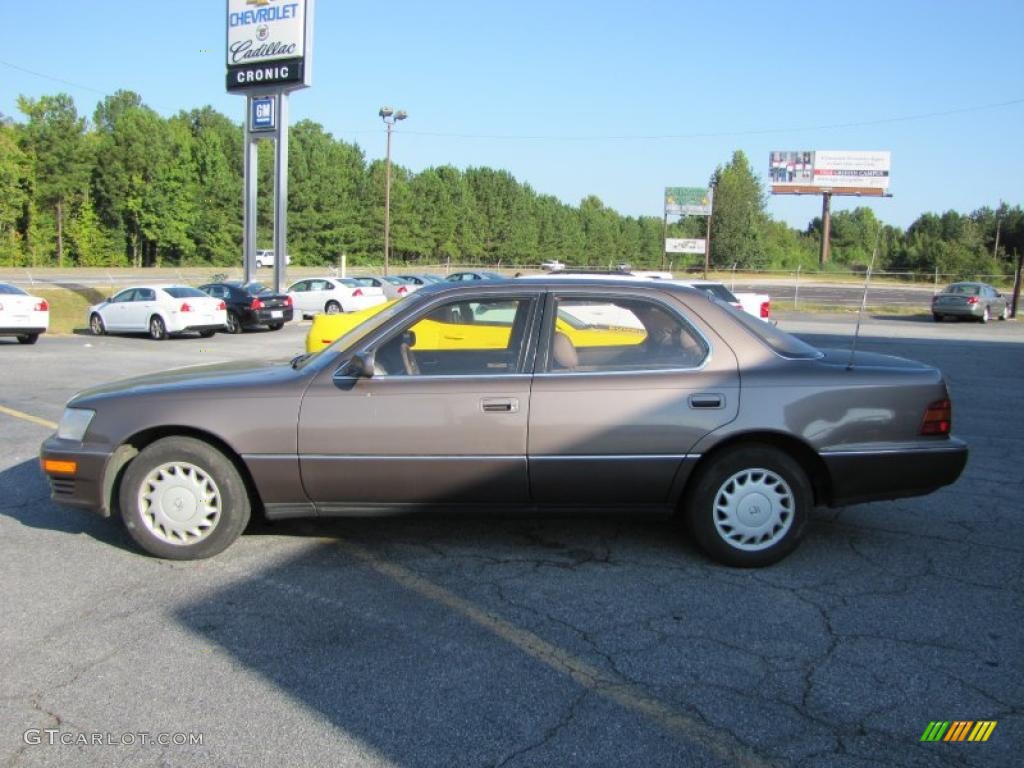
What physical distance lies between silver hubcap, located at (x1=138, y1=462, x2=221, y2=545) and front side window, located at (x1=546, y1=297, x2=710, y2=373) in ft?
6.43

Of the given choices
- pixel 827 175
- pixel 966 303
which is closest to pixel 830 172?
pixel 827 175

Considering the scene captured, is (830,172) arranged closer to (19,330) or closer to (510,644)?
(19,330)

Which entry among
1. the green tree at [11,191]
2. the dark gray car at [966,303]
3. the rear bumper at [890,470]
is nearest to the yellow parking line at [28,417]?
the rear bumper at [890,470]

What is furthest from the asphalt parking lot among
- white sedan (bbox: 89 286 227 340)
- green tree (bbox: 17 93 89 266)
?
green tree (bbox: 17 93 89 266)

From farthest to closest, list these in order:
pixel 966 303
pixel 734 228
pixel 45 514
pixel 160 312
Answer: pixel 734 228, pixel 966 303, pixel 160 312, pixel 45 514

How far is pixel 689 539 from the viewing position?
16.3 ft

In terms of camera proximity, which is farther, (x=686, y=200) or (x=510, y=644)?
(x=686, y=200)

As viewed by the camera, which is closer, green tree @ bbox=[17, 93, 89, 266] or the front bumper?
the front bumper

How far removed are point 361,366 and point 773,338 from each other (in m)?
2.25

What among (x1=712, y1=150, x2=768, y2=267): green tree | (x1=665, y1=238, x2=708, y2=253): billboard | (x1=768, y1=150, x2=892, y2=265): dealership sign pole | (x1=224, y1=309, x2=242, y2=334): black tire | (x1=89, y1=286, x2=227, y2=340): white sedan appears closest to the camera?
(x1=89, y1=286, x2=227, y2=340): white sedan

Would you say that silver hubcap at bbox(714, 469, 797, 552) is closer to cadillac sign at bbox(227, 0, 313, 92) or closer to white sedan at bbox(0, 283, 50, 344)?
white sedan at bbox(0, 283, 50, 344)

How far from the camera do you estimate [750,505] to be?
448 centimetres

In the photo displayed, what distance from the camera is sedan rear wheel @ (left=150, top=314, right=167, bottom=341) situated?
2109cm

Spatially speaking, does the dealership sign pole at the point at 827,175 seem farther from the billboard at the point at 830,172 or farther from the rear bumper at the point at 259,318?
the rear bumper at the point at 259,318
